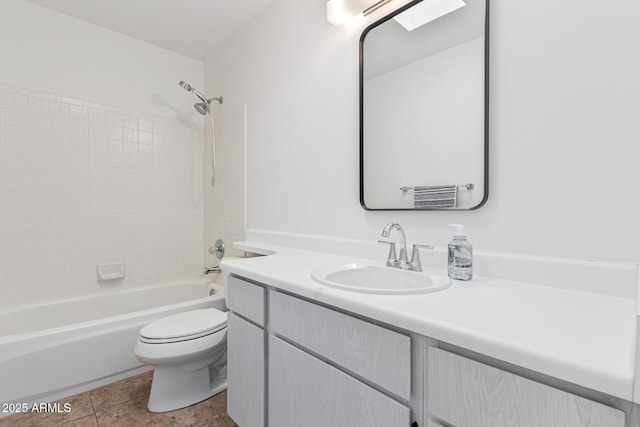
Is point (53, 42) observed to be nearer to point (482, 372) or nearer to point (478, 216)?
point (478, 216)

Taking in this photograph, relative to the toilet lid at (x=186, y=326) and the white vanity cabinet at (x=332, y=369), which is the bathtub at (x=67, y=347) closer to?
the toilet lid at (x=186, y=326)

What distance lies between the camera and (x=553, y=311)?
68 centimetres

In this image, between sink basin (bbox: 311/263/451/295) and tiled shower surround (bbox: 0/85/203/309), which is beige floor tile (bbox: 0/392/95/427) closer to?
tiled shower surround (bbox: 0/85/203/309)

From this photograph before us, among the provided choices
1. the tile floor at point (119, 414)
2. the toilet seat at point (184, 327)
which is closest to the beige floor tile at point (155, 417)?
the tile floor at point (119, 414)

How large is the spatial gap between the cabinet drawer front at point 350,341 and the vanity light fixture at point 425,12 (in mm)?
1165

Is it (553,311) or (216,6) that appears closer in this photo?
(553,311)

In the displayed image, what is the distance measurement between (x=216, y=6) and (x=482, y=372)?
2.39 metres

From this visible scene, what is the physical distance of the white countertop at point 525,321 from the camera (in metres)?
0.46

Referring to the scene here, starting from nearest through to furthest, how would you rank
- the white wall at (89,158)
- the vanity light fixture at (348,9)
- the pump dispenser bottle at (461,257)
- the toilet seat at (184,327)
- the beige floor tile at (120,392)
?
the pump dispenser bottle at (461,257)
the vanity light fixture at (348,9)
the toilet seat at (184,327)
the beige floor tile at (120,392)
the white wall at (89,158)

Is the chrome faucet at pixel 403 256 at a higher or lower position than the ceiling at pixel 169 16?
lower

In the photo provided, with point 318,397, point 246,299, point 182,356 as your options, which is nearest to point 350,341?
point 318,397

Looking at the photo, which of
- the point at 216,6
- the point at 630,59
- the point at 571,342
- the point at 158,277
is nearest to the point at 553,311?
the point at 571,342

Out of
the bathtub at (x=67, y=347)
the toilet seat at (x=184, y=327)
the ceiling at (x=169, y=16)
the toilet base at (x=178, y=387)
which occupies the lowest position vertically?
the toilet base at (x=178, y=387)

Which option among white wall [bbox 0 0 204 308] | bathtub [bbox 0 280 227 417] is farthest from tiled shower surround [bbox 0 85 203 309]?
bathtub [bbox 0 280 227 417]
